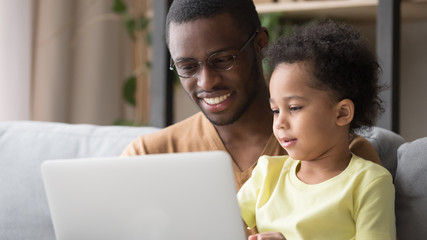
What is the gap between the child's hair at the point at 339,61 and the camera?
1.24m

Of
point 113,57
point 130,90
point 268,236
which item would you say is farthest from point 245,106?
point 113,57

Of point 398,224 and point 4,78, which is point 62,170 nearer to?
point 398,224

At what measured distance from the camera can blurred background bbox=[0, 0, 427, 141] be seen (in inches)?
94.7

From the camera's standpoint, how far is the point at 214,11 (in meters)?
1.49

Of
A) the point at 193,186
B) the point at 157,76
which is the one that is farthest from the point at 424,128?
the point at 193,186

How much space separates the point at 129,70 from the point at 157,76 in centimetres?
124

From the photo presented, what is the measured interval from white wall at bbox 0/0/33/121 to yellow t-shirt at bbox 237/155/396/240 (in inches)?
65.0

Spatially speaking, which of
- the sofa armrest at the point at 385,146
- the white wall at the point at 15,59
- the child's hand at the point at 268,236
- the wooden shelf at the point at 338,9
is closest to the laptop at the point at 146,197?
the child's hand at the point at 268,236

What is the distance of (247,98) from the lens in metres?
1.52

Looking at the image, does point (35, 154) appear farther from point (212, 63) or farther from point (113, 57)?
point (113, 57)

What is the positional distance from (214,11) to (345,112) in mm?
414

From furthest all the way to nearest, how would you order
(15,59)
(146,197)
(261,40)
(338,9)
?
(15,59)
(338,9)
(261,40)
(146,197)

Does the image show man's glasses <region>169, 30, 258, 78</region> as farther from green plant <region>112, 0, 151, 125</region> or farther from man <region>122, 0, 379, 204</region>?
green plant <region>112, 0, 151, 125</region>

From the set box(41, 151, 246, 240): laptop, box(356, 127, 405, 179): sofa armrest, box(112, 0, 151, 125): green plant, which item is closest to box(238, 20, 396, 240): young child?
box(41, 151, 246, 240): laptop
